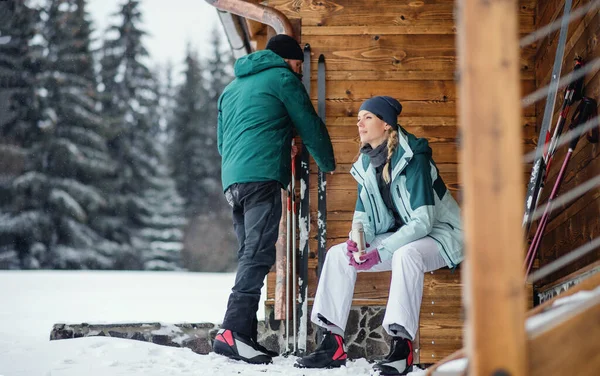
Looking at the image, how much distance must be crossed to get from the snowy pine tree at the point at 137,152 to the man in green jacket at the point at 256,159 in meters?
18.0

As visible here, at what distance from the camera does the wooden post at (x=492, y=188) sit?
1523 millimetres

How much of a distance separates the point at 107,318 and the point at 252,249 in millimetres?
3789

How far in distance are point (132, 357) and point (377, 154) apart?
4.84 feet

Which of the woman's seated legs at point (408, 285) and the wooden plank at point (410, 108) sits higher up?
the wooden plank at point (410, 108)

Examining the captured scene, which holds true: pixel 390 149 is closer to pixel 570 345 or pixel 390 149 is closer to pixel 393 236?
pixel 393 236

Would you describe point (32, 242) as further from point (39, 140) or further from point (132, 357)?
point (132, 357)

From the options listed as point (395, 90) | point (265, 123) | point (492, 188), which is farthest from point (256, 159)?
point (492, 188)

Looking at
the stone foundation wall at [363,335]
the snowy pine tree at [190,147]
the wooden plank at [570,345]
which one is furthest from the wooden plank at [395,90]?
the snowy pine tree at [190,147]

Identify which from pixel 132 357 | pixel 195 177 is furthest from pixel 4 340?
pixel 195 177

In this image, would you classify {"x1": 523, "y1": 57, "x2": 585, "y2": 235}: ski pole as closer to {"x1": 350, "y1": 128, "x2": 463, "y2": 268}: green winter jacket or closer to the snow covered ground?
{"x1": 350, "y1": 128, "x2": 463, "y2": 268}: green winter jacket

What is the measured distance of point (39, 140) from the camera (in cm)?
2000

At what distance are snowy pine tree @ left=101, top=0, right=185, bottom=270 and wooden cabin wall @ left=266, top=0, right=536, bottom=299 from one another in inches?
685

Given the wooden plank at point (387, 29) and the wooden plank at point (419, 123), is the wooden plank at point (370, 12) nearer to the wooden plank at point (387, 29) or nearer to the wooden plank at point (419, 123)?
the wooden plank at point (387, 29)

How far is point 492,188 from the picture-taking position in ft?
5.09
